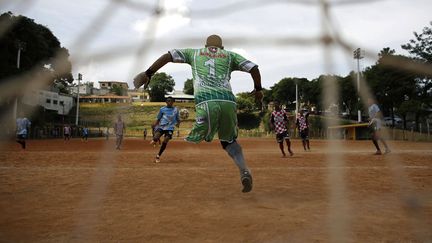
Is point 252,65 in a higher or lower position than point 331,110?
higher

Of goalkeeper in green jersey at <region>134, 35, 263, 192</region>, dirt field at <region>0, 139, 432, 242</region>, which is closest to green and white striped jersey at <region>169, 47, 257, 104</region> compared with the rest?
goalkeeper in green jersey at <region>134, 35, 263, 192</region>

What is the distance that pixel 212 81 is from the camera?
411 centimetres

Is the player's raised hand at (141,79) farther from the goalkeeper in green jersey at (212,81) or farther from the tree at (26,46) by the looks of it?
the tree at (26,46)

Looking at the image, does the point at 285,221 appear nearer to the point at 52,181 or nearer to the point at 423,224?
the point at 423,224

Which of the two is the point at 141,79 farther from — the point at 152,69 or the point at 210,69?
the point at 210,69

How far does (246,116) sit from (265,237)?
194 feet

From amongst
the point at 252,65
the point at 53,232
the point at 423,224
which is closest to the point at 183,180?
the point at 252,65

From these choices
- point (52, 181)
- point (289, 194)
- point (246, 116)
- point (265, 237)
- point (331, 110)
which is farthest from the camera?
point (246, 116)

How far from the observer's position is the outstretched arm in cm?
376

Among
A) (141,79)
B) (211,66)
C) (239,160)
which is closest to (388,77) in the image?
(239,160)

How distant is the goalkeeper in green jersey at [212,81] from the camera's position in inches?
160

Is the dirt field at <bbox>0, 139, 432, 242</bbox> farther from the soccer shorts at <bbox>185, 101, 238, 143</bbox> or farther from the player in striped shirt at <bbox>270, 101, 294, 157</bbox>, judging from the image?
the player in striped shirt at <bbox>270, 101, 294, 157</bbox>

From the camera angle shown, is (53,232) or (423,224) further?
(423,224)

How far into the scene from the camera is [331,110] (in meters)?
2.61
